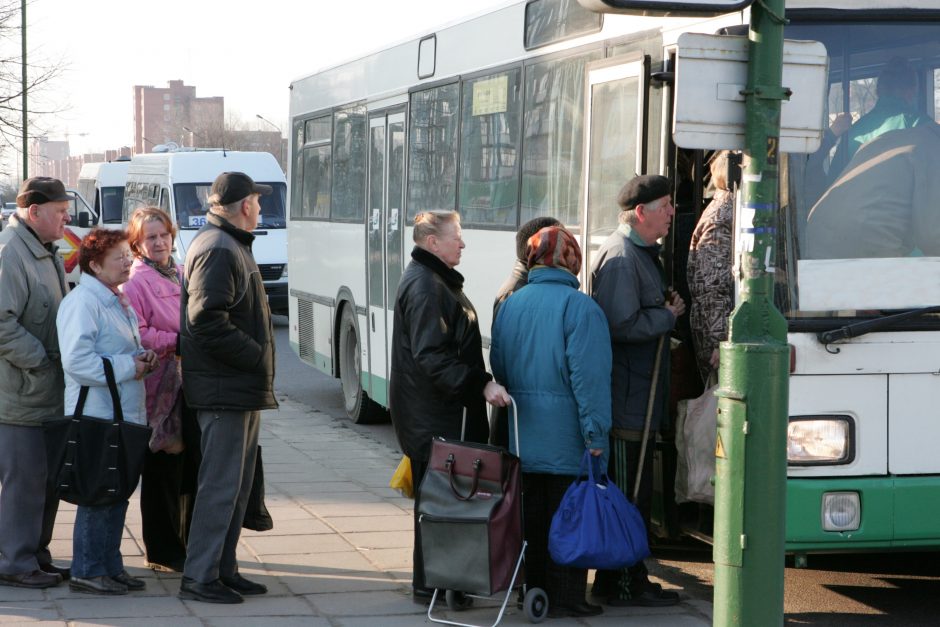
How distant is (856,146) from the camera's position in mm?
5684

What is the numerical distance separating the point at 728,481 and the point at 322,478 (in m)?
5.52

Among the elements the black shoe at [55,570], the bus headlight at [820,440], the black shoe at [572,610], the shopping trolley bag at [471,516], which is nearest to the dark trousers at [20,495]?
the black shoe at [55,570]

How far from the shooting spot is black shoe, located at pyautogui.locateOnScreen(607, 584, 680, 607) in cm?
618

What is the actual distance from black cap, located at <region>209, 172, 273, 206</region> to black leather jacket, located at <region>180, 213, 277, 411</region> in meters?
0.09

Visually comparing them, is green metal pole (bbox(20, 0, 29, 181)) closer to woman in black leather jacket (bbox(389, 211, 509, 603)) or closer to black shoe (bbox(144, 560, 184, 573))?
black shoe (bbox(144, 560, 184, 573))

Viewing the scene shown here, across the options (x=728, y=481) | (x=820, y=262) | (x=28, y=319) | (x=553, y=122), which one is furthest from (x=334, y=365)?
(x=728, y=481)

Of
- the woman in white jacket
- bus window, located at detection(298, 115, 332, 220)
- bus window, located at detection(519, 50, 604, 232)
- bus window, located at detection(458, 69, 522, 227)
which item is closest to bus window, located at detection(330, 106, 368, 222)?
bus window, located at detection(298, 115, 332, 220)

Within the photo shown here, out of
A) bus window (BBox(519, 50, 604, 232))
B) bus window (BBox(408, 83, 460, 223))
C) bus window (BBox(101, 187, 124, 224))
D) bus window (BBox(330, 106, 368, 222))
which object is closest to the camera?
bus window (BBox(519, 50, 604, 232))

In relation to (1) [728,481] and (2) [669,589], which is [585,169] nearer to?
(2) [669,589]

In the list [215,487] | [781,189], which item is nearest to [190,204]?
[215,487]

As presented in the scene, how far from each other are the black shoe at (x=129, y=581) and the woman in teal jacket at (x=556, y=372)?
6.27ft

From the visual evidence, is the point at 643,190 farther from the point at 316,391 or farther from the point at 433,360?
the point at 316,391

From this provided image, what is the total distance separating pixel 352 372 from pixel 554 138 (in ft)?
17.2

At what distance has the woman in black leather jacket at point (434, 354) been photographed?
5.82 m
